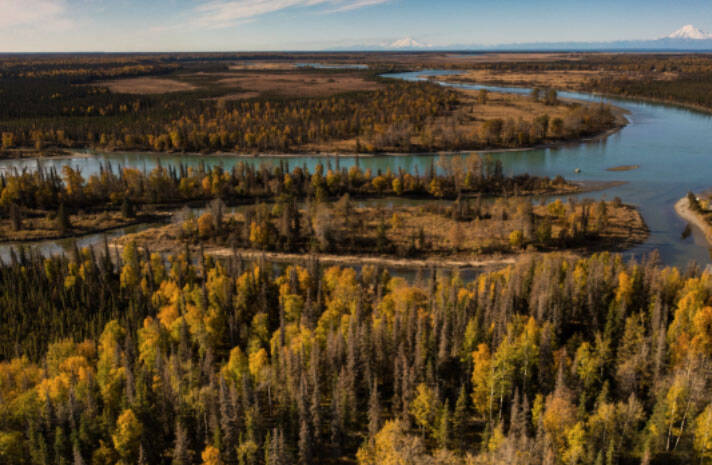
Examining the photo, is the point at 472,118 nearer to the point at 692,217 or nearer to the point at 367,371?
the point at 692,217

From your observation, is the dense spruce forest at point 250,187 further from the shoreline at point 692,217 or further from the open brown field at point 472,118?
the open brown field at point 472,118

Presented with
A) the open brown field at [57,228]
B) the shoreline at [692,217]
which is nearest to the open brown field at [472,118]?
the shoreline at [692,217]

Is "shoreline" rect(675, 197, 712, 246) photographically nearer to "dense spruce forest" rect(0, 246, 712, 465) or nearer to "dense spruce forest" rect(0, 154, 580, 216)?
"dense spruce forest" rect(0, 154, 580, 216)

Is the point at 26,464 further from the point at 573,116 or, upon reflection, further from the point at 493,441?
the point at 573,116

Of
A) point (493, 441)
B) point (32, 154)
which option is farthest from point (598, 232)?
point (32, 154)

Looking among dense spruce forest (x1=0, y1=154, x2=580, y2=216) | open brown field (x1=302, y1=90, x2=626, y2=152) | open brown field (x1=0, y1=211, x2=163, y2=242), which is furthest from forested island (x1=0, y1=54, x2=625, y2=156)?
open brown field (x1=0, y1=211, x2=163, y2=242)
